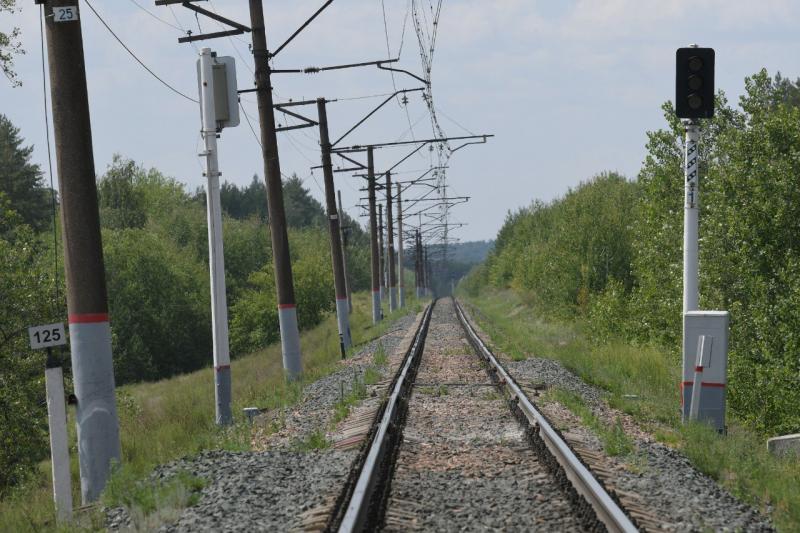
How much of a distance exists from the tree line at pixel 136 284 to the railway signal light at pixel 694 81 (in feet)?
29.6

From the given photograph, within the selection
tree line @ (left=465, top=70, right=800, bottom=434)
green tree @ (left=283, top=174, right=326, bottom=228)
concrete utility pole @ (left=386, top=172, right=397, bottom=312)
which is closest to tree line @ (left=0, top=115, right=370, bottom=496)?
concrete utility pole @ (left=386, top=172, right=397, bottom=312)

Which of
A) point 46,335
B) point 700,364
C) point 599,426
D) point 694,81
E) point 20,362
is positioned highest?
point 694,81

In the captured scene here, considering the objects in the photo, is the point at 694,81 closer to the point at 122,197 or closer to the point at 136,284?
the point at 136,284

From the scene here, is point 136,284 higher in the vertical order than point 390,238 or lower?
lower

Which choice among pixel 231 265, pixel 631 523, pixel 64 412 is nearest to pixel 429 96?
pixel 64 412

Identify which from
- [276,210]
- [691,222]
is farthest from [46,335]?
[276,210]

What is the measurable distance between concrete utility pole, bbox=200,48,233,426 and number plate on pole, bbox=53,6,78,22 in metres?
5.09

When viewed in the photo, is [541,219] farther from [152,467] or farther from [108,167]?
[152,467]

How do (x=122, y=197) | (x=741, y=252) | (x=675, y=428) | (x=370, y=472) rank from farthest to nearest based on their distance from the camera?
(x=122, y=197), (x=741, y=252), (x=675, y=428), (x=370, y=472)

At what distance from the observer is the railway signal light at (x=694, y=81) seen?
1231cm

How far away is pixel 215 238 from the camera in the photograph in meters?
15.2

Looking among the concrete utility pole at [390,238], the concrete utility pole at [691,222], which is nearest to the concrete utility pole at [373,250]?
the concrete utility pole at [390,238]

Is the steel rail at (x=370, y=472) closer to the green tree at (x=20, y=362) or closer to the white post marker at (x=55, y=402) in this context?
the white post marker at (x=55, y=402)

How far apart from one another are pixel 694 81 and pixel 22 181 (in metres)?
77.6
